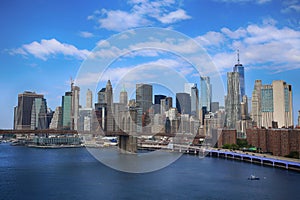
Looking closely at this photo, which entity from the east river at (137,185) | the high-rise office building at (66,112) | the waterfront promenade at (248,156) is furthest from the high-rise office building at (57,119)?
the east river at (137,185)

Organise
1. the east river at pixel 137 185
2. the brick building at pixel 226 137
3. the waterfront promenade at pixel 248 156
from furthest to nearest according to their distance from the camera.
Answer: the brick building at pixel 226 137, the waterfront promenade at pixel 248 156, the east river at pixel 137 185

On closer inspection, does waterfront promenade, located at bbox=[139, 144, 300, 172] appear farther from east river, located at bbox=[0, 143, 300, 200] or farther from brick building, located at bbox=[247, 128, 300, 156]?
east river, located at bbox=[0, 143, 300, 200]

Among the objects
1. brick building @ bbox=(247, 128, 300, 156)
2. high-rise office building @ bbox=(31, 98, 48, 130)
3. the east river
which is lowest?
the east river

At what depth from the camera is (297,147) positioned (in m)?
19.8

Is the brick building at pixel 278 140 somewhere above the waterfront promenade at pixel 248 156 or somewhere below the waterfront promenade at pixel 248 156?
above

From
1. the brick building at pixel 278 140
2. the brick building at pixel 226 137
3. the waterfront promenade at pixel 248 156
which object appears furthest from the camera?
the brick building at pixel 226 137

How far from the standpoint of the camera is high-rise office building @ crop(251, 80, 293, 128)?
53.6 meters

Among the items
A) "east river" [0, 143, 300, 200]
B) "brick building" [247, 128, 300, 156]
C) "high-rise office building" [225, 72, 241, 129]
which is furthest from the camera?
"high-rise office building" [225, 72, 241, 129]

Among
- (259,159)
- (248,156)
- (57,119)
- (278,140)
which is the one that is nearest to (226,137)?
(248,156)

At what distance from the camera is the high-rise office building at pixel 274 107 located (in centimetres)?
5362

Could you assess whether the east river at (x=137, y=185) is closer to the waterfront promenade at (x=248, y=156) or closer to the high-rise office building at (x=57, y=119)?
the waterfront promenade at (x=248, y=156)

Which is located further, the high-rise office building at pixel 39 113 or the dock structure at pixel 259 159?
the high-rise office building at pixel 39 113

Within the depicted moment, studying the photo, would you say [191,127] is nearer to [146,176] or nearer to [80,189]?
[146,176]

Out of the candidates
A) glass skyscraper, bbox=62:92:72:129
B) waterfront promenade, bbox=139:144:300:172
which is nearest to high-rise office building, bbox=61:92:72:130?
glass skyscraper, bbox=62:92:72:129
